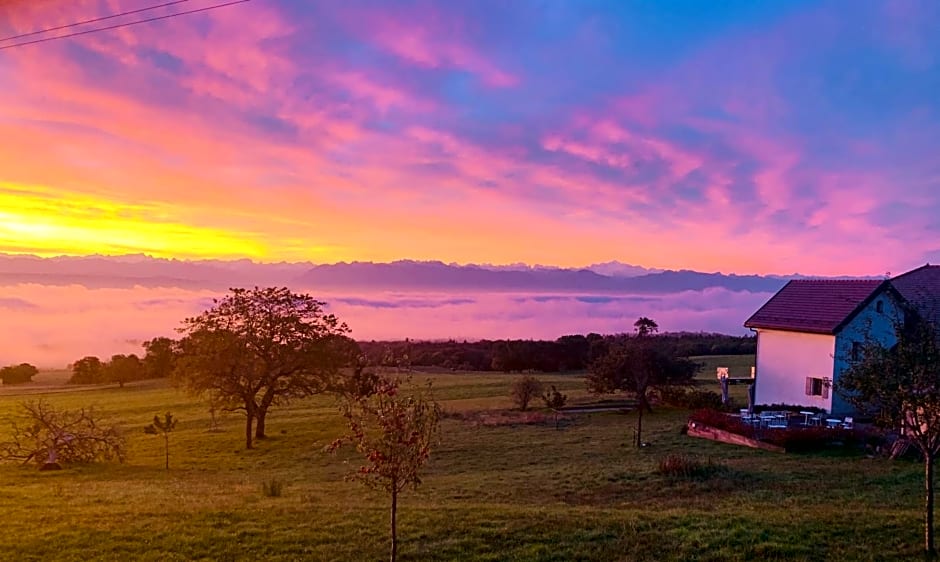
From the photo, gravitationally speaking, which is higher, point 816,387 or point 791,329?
point 791,329

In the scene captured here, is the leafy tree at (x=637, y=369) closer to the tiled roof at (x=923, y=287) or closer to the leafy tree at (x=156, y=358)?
the tiled roof at (x=923, y=287)

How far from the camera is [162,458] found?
90.4ft

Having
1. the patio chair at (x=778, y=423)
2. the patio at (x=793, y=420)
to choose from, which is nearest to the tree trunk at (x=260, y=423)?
the patio at (x=793, y=420)

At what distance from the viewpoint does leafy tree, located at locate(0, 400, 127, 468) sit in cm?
2539

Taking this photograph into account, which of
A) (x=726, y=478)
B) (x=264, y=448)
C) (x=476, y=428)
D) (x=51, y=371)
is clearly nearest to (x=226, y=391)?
(x=264, y=448)

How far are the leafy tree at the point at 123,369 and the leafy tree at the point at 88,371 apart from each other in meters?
1.75

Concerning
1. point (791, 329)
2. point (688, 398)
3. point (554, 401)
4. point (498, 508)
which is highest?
point (791, 329)

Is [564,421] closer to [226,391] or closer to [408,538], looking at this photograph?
[226,391]

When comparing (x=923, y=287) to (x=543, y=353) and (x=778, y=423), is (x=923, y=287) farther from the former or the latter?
(x=543, y=353)

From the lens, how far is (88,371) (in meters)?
70.0

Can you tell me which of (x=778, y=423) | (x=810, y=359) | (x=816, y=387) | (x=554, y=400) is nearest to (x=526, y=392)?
(x=554, y=400)

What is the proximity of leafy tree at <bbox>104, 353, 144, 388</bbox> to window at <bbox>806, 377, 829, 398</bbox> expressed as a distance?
2278 inches

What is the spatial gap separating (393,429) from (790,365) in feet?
95.1

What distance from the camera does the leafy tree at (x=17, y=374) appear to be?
6856 centimetres
